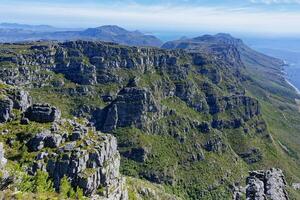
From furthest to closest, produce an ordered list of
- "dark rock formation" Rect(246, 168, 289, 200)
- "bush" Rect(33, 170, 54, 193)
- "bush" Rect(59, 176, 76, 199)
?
"bush" Rect(59, 176, 76, 199) < "bush" Rect(33, 170, 54, 193) < "dark rock formation" Rect(246, 168, 289, 200)

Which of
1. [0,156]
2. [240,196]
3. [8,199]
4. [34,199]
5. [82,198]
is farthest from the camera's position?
[82,198]

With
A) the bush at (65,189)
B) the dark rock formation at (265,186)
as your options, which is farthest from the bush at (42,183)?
the dark rock formation at (265,186)

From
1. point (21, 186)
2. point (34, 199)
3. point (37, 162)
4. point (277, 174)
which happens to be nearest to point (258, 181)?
point (277, 174)

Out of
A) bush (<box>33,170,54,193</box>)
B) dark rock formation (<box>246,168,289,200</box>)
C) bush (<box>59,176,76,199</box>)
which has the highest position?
dark rock formation (<box>246,168,289,200</box>)

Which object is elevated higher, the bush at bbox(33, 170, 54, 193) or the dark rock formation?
the dark rock formation

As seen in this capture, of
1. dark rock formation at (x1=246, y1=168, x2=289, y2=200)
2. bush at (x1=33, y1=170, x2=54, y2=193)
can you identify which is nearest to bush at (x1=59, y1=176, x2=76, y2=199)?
bush at (x1=33, y1=170, x2=54, y2=193)

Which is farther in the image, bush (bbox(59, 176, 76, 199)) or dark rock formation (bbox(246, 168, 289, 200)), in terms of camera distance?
bush (bbox(59, 176, 76, 199))

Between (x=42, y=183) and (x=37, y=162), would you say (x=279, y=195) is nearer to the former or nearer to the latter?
(x=42, y=183)

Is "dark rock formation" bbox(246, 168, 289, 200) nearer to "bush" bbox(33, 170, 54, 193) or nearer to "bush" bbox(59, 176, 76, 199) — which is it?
"bush" bbox(33, 170, 54, 193)
